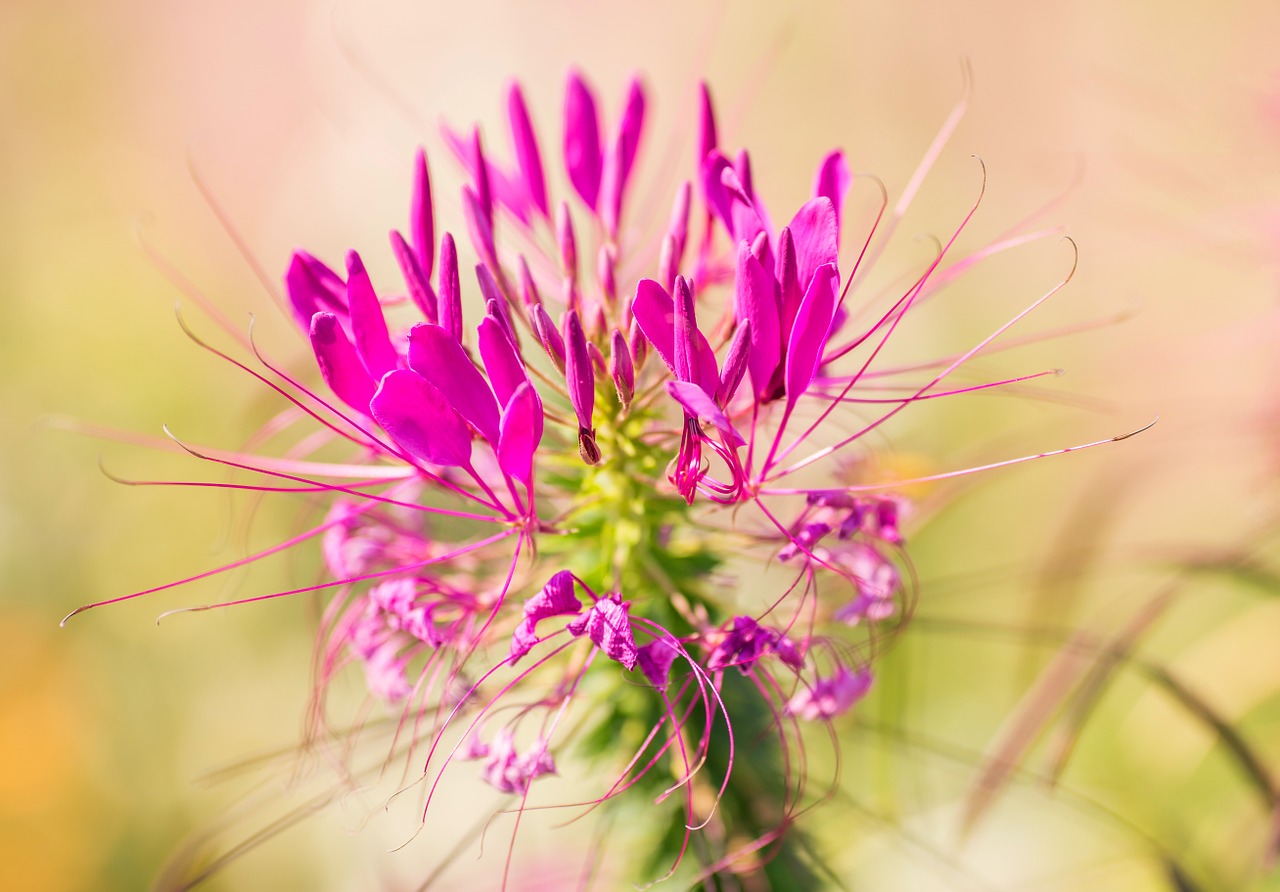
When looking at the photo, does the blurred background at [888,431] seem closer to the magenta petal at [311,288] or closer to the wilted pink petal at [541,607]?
the magenta petal at [311,288]

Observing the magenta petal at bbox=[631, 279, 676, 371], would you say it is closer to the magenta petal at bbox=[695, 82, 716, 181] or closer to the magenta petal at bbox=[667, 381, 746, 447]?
the magenta petal at bbox=[667, 381, 746, 447]

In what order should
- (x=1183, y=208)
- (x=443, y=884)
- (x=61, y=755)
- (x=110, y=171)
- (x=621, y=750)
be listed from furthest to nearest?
Result: 1. (x=110, y=171)
2. (x=1183, y=208)
3. (x=61, y=755)
4. (x=443, y=884)
5. (x=621, y=750)

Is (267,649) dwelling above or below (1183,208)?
above

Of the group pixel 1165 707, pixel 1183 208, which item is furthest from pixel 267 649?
pixel 1183 208

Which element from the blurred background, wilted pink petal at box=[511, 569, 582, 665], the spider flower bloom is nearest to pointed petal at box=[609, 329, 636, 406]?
the spider flower bloom

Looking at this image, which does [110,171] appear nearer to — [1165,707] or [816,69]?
[816,69]

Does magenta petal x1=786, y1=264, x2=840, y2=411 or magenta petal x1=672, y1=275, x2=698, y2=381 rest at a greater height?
magenta petal x1=672, y1=275, x2=698, y2=381
